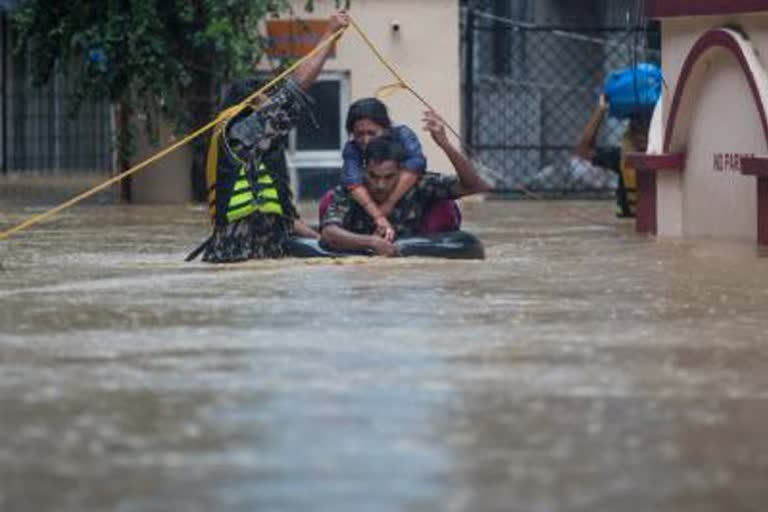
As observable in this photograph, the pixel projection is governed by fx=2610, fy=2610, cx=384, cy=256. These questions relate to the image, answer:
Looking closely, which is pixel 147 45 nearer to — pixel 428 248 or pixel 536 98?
pixel 536 98

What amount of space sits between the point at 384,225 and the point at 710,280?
236 centimetres

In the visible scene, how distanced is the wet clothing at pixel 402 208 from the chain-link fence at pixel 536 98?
11923mm

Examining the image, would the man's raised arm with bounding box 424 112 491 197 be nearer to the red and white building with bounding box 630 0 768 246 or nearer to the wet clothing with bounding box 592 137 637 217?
the red and white building with bounding box 630 0 768 246

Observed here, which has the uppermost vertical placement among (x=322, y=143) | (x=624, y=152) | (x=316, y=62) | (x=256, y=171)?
(x=316, y=62)

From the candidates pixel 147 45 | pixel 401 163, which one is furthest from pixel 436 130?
pixel 147 45

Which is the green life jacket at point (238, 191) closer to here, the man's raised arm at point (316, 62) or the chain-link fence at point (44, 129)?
the man's raised arm at point (316, 62)

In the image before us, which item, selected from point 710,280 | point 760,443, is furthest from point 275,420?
point 710,280

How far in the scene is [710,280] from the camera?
15.1 m

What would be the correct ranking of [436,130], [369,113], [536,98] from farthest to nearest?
[536,98] → [369,113] → [436,130]

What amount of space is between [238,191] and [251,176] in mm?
131

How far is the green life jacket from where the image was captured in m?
16.6

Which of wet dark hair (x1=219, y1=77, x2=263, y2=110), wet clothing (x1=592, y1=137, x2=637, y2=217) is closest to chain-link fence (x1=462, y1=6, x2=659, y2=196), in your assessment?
wet clothing (x1=592, y1=137, x2=637, y2=217)

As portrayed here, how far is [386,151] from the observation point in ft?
53.8

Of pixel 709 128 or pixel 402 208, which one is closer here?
pixel 402 208
